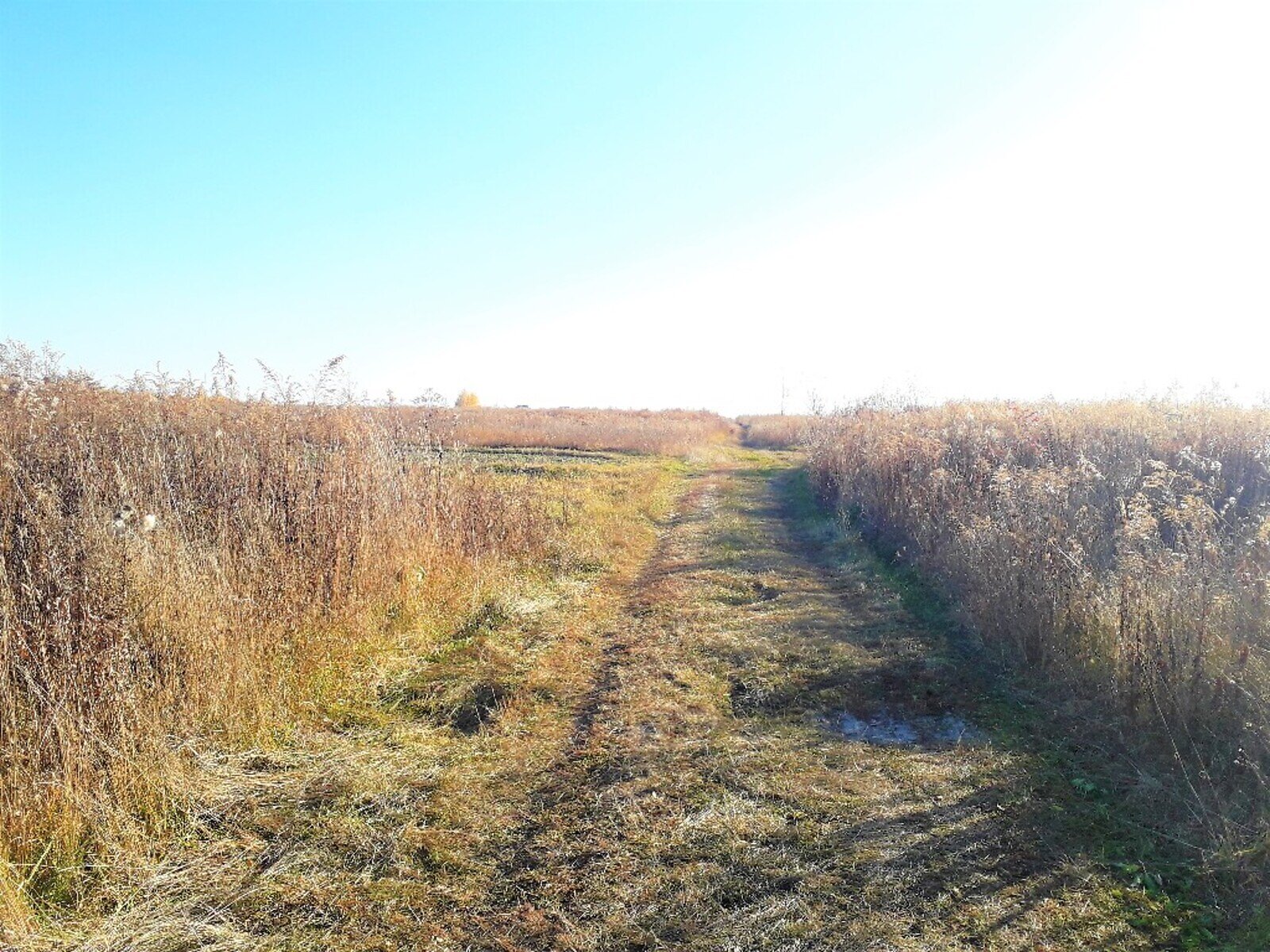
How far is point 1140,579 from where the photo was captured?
5.00 m

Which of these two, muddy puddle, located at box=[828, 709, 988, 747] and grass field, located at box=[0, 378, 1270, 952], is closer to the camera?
grass field, located at box=[0, 378, 1270, 952]

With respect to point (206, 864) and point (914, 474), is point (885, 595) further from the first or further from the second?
point (206, 864)

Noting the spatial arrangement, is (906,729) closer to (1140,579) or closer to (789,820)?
(789,820)

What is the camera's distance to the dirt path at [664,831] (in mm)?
2811

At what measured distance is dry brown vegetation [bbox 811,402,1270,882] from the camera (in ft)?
12.3

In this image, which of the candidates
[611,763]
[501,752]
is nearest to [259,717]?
[501,752]

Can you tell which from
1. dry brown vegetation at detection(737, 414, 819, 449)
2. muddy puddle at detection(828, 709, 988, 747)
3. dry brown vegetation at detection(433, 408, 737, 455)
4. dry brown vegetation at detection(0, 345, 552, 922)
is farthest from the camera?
dry brown vegetation at detection(737, 414, 819, 449)

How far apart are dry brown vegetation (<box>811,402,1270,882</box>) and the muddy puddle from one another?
2.85ft

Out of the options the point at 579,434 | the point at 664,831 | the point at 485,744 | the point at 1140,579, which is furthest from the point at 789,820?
the point at 579,434

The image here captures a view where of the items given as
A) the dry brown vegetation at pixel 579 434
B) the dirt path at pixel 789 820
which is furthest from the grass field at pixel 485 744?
the dry brown vegetation at pixel 579 434

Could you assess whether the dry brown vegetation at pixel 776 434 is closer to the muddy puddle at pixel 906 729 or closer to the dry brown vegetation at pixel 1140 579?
the dry brown vegetation at pixel 1140 579

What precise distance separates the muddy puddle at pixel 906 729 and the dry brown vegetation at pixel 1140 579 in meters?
0.87

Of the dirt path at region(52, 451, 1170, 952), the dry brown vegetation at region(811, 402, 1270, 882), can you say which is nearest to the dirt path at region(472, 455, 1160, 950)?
the dirt path at region(52, 451, 1170, 952)

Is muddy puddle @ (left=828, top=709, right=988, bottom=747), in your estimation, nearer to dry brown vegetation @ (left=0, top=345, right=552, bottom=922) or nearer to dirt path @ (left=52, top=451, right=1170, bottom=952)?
dirt path @ (left=52, top=451, right=1170, bottom=952)
